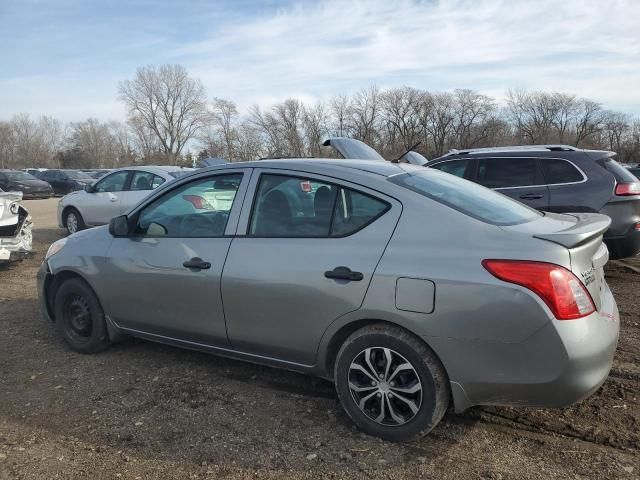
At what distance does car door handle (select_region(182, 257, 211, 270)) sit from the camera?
3.60 m

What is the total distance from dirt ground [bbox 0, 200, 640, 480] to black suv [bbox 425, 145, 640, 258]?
7.72 feet

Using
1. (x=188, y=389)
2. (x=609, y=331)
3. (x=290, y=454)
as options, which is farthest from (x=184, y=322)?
(x=609, y=331)

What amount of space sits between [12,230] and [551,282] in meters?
7.35

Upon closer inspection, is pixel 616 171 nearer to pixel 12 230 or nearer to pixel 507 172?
pixel 507 172

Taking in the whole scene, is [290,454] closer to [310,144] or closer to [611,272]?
[611,272]

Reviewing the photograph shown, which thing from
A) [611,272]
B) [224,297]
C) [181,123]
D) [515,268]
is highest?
[181,123]

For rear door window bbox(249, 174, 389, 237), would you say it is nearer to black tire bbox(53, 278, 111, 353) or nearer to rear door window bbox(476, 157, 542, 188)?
black tire bbox(53, 278, 111, 353)

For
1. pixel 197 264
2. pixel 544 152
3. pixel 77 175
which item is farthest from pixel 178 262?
pixel 77 175

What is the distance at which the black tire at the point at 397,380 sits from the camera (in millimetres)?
2857

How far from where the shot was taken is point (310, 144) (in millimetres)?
57844

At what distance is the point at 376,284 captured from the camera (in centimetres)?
292

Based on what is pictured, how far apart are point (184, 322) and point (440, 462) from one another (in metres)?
1.96

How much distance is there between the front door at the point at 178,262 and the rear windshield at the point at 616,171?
16.2 feet

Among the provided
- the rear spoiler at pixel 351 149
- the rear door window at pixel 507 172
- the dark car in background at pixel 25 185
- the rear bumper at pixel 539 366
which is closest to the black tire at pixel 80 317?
the rear bumper at pixel 539 366
